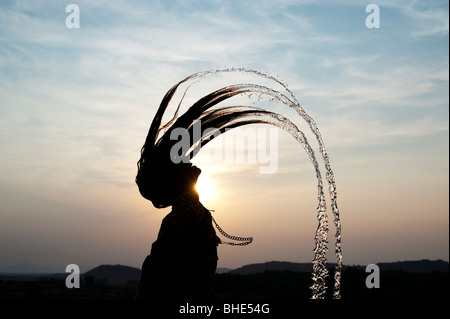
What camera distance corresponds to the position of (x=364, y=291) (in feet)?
171

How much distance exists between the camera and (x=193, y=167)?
6.82 metres

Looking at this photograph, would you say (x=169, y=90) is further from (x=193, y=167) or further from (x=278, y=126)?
(x=278, y=126)

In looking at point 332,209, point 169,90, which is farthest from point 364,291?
point 169,90

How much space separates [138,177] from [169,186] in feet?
1.44
